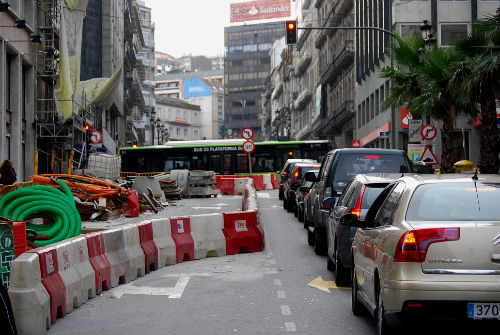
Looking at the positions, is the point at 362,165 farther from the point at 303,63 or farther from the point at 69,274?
the point at 303,63

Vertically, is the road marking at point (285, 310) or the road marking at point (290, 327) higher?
the road marking at point (290, 327)

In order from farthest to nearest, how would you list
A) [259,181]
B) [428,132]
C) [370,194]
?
[259,181] → [428,132] → [370,194]

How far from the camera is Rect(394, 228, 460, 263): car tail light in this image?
21.3ft

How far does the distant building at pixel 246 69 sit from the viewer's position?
184 m

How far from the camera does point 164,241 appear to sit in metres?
14.2

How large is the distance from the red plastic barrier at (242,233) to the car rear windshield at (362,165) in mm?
2331

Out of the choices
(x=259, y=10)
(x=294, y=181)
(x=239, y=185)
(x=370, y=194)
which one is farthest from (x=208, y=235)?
(x=259, y=10)

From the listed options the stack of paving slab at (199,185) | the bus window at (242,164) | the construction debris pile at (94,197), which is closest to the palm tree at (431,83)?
the construction debris pile at (94,197)

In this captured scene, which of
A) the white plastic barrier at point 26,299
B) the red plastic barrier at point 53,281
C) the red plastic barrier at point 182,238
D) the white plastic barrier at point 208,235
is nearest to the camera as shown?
the white plastic barrier at point 26,299

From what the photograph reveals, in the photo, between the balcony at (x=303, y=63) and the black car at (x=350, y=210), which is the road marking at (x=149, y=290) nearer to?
the black car at (x=350, y=210)

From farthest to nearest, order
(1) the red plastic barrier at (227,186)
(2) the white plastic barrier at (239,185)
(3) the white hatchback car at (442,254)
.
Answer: (1) the red plastic barrier at (227,186) < (2) the white plastic barrier at (239,185) < (3) the white hatchback car at (442,254)

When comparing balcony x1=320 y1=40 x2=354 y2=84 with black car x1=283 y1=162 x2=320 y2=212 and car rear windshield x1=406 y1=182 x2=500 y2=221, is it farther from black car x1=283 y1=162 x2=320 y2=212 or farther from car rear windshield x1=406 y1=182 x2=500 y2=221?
car rear windshield x1=406 y1=182 x2=500 y2=221

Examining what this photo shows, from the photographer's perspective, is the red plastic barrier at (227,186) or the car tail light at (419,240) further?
the red plastic barrier at (227,186)

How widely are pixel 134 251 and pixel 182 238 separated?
2381mm
